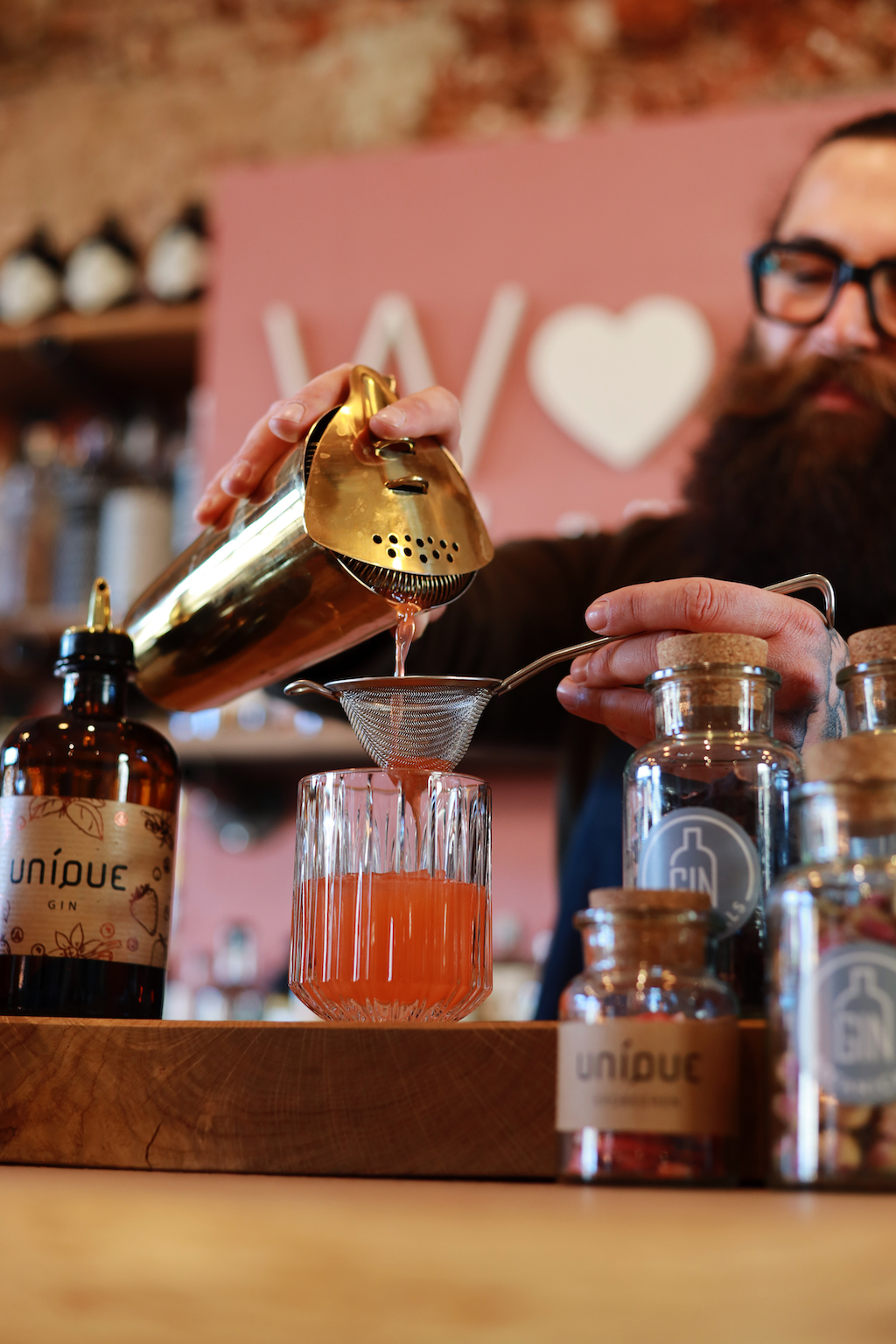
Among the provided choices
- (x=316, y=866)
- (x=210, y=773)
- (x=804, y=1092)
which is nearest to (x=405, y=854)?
(x=316, y=866)

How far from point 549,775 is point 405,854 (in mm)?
1718

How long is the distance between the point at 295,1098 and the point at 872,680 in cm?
33

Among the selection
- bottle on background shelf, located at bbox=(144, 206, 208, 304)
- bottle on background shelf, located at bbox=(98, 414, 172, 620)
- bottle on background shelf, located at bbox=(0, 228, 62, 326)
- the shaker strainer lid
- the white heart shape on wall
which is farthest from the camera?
bottle on background shelf, located at bbox=(0, 228, 62, 326)

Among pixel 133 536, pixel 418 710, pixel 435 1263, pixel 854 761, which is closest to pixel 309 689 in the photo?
pixel 418 710

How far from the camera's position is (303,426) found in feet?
3.05

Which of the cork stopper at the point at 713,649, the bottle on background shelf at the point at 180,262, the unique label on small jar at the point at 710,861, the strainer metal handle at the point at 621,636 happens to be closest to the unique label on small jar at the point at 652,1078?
the unique label on small jar at the point at 710,861

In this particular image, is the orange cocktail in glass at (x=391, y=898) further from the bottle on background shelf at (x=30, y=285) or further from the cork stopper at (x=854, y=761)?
the bottle on background shelf at (x=30, y=285)

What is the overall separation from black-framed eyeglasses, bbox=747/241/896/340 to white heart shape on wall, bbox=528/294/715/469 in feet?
1.47

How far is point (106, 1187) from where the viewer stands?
0.47 m

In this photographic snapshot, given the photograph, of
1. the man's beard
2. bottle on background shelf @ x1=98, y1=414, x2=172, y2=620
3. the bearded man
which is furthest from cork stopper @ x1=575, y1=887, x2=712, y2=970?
bottle on background shelf @ x1=98, y1=414, x2=172, y2=620

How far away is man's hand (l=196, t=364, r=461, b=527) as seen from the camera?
93 cm

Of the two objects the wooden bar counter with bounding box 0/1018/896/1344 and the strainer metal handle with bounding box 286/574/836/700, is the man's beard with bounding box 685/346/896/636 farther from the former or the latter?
the wooden bar counter with bounding box 0/1018/896/1344

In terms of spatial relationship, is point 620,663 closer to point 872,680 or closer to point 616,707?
point 616,707

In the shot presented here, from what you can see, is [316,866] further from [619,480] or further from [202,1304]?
[619,480]
